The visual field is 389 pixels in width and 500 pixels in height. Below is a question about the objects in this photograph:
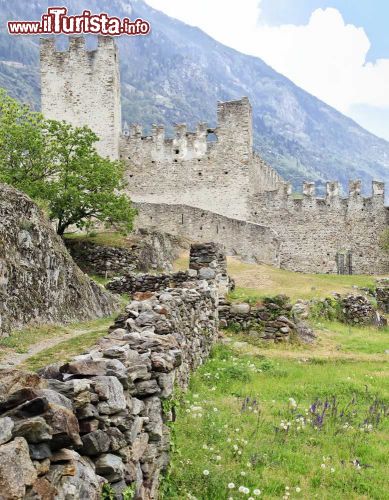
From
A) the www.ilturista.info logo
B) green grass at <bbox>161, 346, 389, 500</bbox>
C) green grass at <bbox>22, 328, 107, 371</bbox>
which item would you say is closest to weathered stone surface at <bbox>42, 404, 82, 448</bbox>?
green grass at <bbox>161, 346, 389, 500</bbox>

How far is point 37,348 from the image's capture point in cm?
1020

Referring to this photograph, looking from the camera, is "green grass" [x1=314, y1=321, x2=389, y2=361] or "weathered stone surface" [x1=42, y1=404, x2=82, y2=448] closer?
"weathered stone surface" [x1=42, y1=404, x2=82, y2=448]

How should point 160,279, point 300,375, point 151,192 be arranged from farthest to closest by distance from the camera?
point 151,192 → point 160,279 → point 300,375

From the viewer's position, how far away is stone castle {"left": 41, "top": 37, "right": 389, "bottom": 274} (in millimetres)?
45625

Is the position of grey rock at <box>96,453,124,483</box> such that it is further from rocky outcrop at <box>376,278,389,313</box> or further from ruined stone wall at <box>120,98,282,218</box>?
ruined stone wall at <box>120,98,282,218</box>

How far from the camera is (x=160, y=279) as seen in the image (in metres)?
18.5

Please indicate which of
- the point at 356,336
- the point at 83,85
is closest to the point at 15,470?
the point at 356,336

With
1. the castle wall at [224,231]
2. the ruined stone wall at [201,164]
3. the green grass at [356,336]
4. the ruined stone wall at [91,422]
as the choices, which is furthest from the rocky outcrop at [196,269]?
the ruined stone wall at [201,164]

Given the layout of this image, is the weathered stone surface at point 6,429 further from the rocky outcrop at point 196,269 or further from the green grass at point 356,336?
the rocky outcrop at point 196,269

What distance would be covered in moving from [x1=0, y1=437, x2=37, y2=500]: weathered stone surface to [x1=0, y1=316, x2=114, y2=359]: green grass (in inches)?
252

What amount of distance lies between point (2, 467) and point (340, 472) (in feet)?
14.1

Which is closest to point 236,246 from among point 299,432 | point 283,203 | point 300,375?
point 283,203

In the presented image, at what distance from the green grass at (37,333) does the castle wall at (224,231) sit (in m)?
26.0

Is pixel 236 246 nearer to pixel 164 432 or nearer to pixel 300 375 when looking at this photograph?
pixel 300 375
